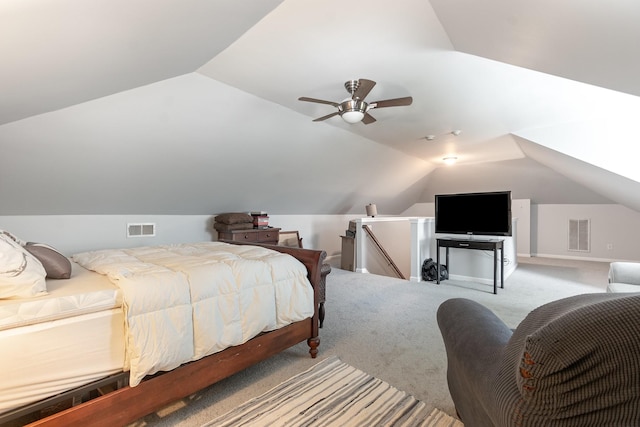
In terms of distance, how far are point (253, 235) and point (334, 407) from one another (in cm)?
345

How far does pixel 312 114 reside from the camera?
12.2 ft

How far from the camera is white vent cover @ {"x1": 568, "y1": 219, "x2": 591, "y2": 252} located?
6.67 m

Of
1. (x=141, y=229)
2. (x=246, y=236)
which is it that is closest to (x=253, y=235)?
(x=246, y=236)

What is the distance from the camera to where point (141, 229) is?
4320 millimetres

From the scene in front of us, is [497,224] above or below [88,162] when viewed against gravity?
below

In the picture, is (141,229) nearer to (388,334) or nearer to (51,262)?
(51,262)

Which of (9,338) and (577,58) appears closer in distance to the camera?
(9,338)

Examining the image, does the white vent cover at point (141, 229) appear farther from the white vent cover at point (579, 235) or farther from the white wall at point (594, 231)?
the white vent cover at point (579, 235)

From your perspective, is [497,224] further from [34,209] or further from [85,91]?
[34,209]

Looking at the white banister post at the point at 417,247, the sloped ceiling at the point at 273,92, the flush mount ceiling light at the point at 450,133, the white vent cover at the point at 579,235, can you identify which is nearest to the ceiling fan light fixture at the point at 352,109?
the sloped ceiling at the point at 273,92

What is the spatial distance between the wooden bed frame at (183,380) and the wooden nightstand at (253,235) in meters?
2.63

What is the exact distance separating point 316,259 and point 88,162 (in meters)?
2.89

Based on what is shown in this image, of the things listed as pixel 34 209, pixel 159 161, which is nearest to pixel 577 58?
pixel 159 161

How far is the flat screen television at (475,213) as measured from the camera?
167 inches
